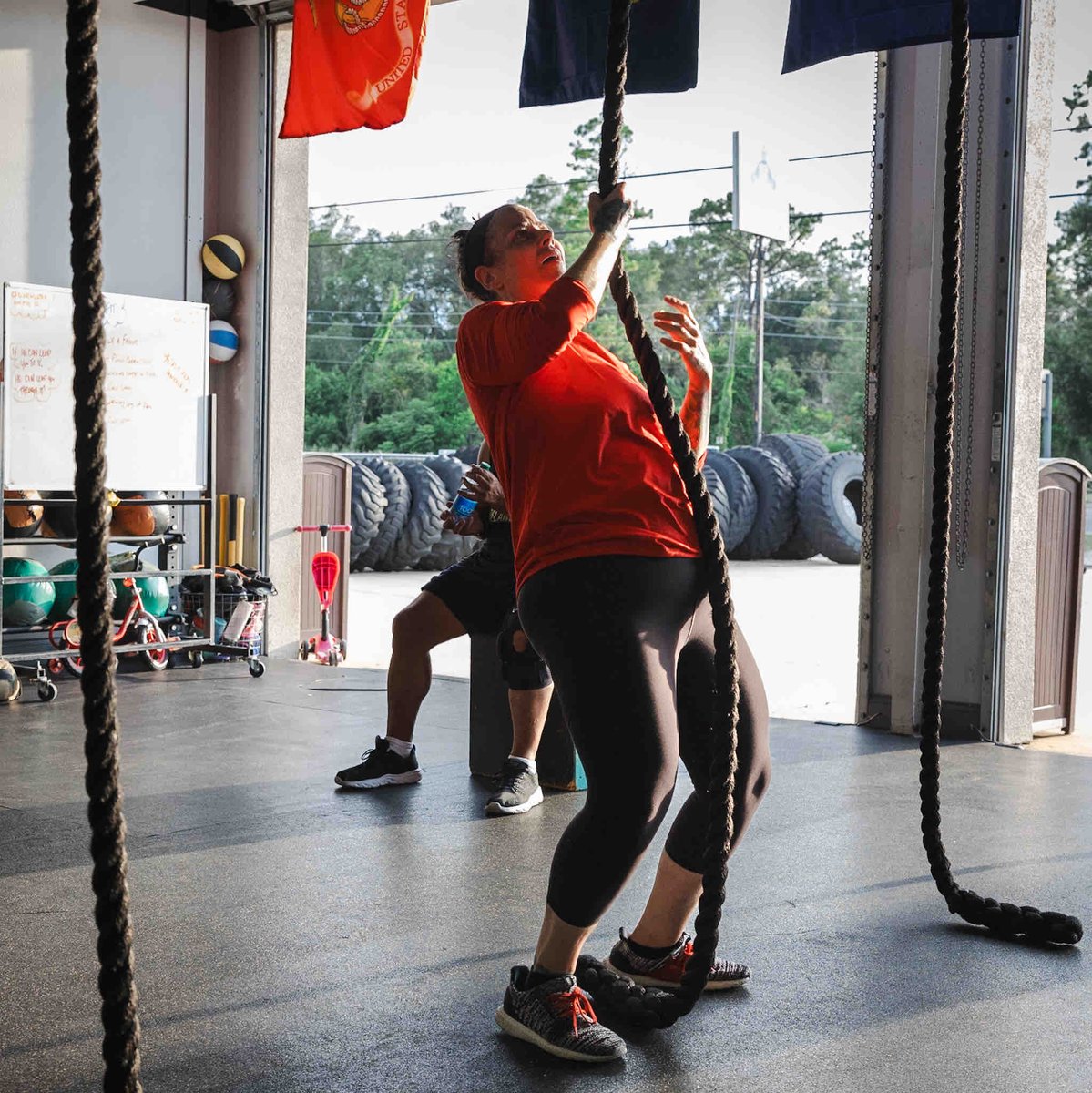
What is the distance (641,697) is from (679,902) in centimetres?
53

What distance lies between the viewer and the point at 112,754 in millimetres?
1036

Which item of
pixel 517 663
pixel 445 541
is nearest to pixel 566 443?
pixel 517 663

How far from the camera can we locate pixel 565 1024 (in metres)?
2.08

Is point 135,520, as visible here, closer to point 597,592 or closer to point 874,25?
point 874,25

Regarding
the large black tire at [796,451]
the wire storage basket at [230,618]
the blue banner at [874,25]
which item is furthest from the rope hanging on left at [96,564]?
the large black tire at [796,451]

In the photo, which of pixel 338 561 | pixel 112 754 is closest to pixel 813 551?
pixel 338 561

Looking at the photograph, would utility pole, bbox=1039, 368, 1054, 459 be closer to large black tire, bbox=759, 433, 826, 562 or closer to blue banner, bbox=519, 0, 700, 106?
large black tire, bbox=759, 433, 826, 562

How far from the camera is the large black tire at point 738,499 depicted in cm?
1363

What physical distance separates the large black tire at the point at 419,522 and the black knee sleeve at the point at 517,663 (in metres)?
7.98

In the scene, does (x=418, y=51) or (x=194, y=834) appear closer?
(x=194, y=834)

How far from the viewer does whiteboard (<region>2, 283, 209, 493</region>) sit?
5.56m

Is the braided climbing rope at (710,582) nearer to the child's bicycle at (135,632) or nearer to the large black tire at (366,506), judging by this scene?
the child's bicycle at (135,632)

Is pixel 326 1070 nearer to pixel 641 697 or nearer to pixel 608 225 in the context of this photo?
pixel 641 697

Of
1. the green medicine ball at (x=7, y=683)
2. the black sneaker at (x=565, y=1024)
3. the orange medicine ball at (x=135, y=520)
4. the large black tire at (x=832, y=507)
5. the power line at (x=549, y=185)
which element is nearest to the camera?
the black sneaker at (x=565, y=1024)
